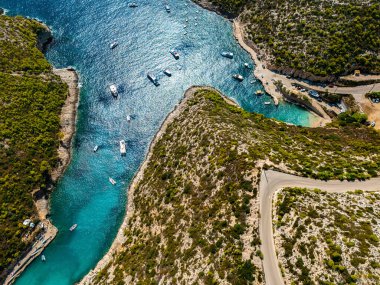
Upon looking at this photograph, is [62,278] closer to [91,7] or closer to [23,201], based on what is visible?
[23,201]

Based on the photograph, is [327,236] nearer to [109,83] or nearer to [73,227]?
[73,227]

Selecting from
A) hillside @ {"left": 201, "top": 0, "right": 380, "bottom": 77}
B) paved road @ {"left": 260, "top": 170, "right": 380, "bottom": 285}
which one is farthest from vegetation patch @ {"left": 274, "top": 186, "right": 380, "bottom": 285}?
hillside @ {"left": 201, "top": 0, "right": 380, "bottom": 77}

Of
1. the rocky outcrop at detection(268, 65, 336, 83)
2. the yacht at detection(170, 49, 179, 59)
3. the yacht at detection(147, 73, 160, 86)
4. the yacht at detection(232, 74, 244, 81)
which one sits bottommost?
the yacht at detection(147, 73, 160, 86)

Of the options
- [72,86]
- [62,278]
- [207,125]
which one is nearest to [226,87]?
[207,125]

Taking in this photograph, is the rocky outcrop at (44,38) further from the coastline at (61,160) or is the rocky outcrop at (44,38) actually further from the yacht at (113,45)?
the yacht at (113,45)

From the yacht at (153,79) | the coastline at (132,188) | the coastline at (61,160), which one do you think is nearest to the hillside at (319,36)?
the coastline at (132,188)

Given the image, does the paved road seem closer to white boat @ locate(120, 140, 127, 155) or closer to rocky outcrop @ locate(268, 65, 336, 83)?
white boat @ locate(120, 140, 127, 155)

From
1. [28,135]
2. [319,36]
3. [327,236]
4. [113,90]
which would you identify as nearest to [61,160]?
[28,135]
